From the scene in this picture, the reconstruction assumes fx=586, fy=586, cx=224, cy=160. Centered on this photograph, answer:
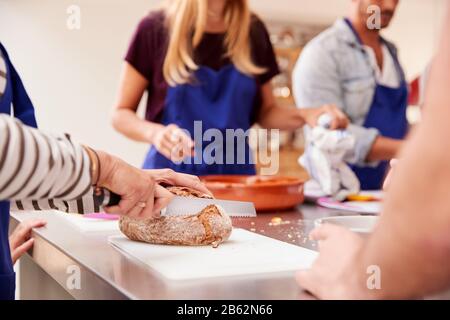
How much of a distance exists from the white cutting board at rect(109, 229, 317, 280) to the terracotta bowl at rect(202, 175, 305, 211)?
320mm

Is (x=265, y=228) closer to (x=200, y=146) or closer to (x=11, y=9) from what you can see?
(x=200, y=146)

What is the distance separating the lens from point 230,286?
708mm

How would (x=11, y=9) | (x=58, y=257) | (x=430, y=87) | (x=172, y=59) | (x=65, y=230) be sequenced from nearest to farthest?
1. (x=430, y=87)
2. (x=58, y=257)
3. (x=65, y=230)
4. (x=172, y=59)
5. (x=11, y=9)

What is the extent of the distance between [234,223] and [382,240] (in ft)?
2.16

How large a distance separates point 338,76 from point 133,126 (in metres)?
0.69

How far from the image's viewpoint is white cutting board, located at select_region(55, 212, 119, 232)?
111 centimetres

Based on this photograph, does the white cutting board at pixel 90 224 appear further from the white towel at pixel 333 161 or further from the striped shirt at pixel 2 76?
the white towel at pixel 333 161

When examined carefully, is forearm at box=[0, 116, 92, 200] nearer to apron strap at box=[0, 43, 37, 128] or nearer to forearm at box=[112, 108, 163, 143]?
apron strap at box=[0, 43, 37, 128]

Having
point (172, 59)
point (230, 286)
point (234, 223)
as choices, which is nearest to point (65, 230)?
point (234, 223)

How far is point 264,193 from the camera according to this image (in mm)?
1353

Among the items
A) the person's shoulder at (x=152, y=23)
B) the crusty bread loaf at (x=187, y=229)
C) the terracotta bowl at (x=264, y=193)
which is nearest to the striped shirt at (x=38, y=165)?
the crusty bread loaf at (x=187, y=229)

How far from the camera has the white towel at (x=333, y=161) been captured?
4.95ft

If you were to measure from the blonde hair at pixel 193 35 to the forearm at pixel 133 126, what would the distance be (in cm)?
16

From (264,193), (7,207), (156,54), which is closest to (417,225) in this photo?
(7,207)
